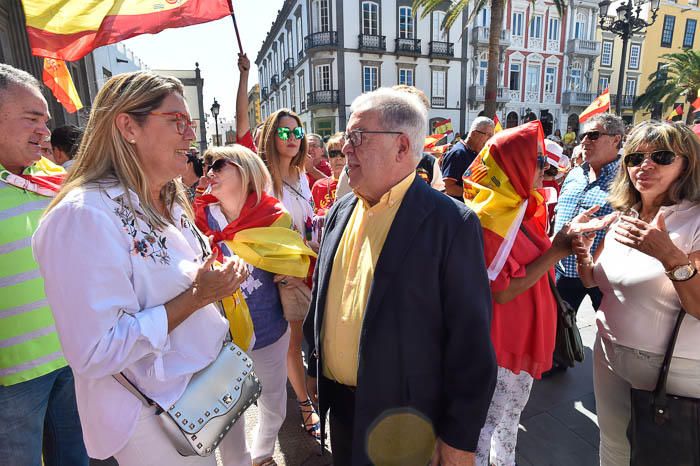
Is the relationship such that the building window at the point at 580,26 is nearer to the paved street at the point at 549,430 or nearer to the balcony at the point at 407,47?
the balcony at the point at 407,47

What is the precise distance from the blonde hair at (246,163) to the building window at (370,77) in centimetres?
2721

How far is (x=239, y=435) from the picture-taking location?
1938 mm

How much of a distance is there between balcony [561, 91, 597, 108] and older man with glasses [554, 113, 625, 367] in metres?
32.5

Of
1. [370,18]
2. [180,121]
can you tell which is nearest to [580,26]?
[370,18]

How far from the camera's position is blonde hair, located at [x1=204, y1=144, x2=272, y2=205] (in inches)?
92.5

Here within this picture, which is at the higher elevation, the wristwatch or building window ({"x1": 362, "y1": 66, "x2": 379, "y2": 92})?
building window ({"x1": 362, "y1": 66, "x2": 379, "y2": 92})

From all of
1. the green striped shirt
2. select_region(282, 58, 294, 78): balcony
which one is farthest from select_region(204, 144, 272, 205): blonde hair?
select_region(282, 58, 294, 78): balcony

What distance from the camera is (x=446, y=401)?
5.16 feet

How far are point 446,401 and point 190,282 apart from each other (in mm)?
1146

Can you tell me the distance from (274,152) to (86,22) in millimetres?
1586

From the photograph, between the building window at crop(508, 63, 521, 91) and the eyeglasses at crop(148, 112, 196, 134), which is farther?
the building window at crop(508, 63, 521, 91)

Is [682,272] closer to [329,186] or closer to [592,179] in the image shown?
[592,179]

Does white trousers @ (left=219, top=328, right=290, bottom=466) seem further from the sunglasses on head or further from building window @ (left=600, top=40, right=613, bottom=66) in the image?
building window @ (left=600, top=40, right=613, bottom=66)

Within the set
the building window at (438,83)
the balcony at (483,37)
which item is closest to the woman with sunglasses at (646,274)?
the building window at (438,83)
